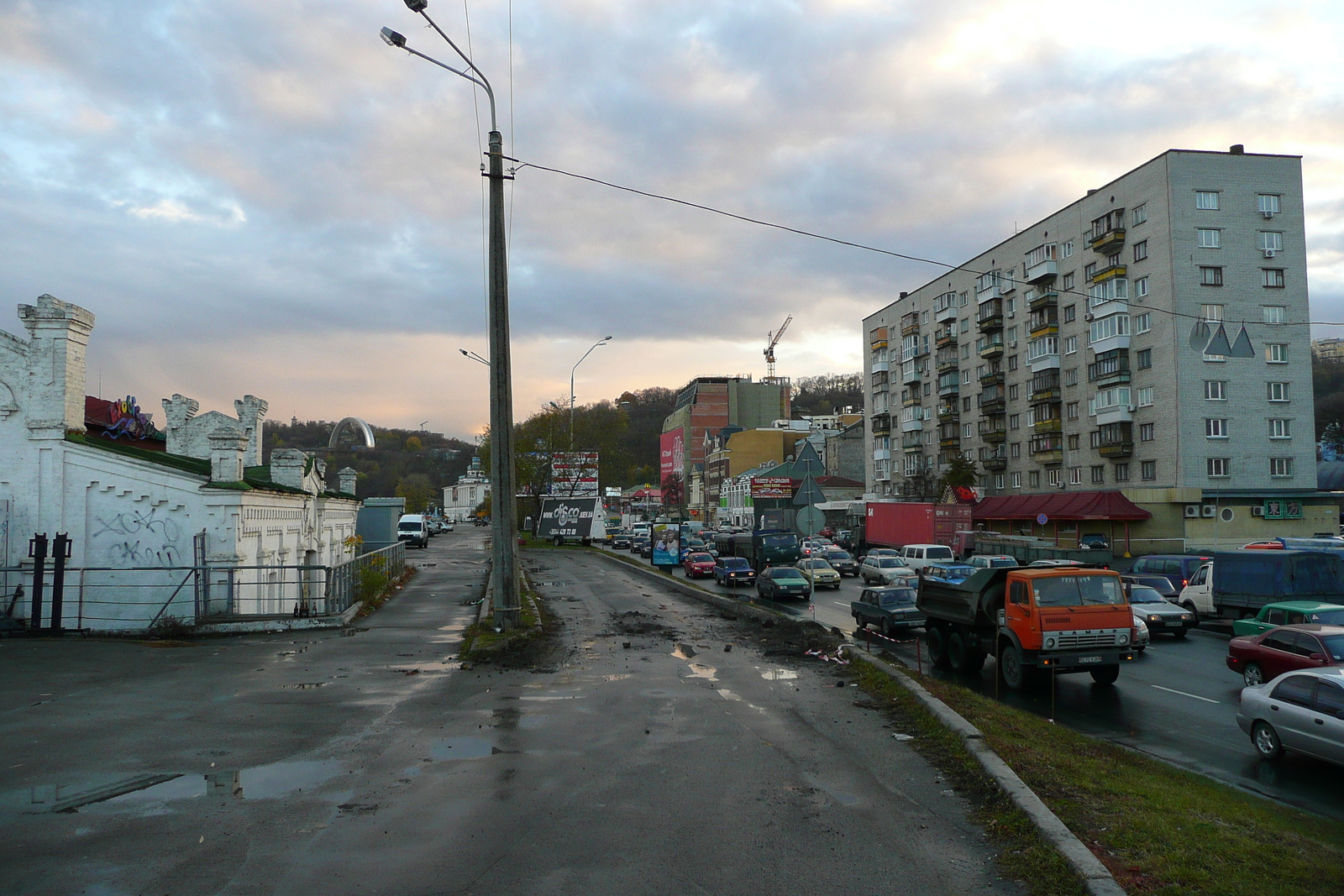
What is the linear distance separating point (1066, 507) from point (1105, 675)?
1692 inches

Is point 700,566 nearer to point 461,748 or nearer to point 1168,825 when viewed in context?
point 461,748

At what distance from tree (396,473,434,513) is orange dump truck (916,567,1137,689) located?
97.4 m

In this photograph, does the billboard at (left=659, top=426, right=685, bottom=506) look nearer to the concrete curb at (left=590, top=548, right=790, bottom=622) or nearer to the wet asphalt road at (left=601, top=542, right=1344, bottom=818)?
the concrete curb at (left=590, top=548, right=790, bottom=622)

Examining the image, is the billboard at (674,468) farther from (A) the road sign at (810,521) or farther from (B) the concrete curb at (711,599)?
(A) the road sign at (810,521)

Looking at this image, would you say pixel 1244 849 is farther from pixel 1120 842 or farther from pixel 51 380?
pixel 51 380

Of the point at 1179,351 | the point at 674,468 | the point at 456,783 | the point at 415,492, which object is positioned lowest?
the point at 456,783

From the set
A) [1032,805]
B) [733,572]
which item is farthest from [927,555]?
[1032,805]

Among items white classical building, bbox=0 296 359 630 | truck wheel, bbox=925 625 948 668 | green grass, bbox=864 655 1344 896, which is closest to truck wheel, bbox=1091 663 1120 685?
truck wheel, bbox=925 625 948 668

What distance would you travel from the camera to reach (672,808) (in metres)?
7.46

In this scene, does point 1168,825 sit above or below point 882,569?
above

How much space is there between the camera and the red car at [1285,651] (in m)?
12.9

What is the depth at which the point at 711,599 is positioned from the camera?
30766mm

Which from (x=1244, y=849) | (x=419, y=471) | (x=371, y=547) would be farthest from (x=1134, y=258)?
(x=419, y=471)

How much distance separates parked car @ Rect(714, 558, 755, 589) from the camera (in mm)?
39094
